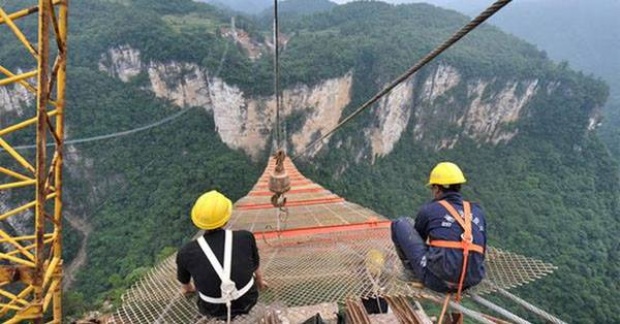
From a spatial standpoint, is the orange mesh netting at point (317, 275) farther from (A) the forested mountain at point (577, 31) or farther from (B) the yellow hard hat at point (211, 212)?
(A) the forested mountain at point (577, 31)

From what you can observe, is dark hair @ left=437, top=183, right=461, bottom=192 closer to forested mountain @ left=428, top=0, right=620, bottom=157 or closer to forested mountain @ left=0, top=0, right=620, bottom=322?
forested mountain @ left=0, top=0, right=620, bottom=322

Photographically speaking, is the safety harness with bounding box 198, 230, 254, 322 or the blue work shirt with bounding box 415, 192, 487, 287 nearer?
the safety harness with bounding box 198, 230, 254, 322

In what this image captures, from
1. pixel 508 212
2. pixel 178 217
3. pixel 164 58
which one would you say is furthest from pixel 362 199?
pixel 164 58

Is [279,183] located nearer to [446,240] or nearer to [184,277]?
[184,277]

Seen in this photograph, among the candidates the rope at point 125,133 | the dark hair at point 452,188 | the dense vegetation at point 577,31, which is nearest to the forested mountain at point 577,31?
the dense vegetation at point 577,31

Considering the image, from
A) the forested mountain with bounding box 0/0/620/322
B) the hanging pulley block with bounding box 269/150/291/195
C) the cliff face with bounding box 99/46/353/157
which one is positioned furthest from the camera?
the cliff face with bounding box 99/46/353/157

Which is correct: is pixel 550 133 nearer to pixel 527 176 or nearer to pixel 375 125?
pixel 527 176

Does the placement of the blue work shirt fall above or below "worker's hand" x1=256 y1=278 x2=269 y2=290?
above

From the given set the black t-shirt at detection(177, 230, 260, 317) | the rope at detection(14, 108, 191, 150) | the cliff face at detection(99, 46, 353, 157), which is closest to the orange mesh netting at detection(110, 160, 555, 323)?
the black t-shirt at detection(177, 230, 260, 317)

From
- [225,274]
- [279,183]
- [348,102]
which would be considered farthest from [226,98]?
[225,274]
